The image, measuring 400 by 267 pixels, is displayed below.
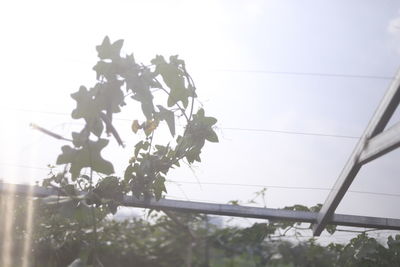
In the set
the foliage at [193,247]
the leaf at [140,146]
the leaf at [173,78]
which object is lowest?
the foliage at [193,247]

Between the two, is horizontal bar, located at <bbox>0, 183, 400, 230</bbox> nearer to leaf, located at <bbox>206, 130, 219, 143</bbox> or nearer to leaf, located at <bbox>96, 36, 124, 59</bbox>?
leaf, located at <bbox>206, 130, 219, 143</bbox>

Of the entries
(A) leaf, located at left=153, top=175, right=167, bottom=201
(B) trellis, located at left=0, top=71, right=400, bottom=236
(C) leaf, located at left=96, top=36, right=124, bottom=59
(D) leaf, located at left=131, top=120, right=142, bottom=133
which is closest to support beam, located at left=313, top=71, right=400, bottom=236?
(B) trellis, located at left=0, top=71, right=400, bottom=236

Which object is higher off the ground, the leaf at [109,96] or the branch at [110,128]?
the leaf at [109,96]

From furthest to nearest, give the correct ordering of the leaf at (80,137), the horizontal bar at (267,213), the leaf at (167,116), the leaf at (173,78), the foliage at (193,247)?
the horizontal bar at (267,213)
the leaf at (167,116)
the leaf at (173,78)
the leaf at (80,137)
the foliage at (193,247)

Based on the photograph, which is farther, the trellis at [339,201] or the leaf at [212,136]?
the trellis at [339,201]

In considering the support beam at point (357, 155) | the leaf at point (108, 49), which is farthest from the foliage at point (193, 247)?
the support beam at point (357, 155)

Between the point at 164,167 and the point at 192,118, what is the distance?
0.67 feet

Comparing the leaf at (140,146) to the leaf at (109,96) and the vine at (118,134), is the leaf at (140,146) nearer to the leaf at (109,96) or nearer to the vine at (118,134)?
the vine at (118,134)

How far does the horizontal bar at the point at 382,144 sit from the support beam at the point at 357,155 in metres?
0.02

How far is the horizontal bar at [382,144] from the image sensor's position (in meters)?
1.54

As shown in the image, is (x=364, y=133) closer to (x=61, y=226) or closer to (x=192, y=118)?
(x=192, y=118)

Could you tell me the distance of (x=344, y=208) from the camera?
2242 millimetres

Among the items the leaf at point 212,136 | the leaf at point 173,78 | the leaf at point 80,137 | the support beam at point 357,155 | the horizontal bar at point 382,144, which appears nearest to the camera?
the leaf at point 80,137

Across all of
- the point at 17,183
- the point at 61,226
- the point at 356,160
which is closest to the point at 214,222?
the point at 61,226
